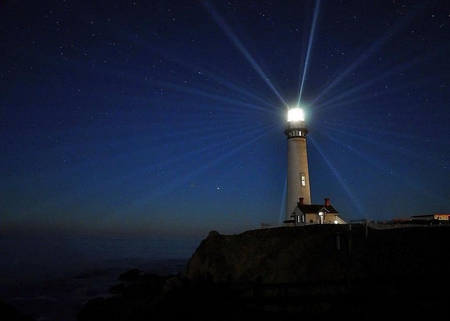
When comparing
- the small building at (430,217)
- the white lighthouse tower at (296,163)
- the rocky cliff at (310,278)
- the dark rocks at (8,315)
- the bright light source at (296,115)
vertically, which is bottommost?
the dark rocks at (8,315)

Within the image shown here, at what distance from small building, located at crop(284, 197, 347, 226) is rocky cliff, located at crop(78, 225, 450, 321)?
309 inches

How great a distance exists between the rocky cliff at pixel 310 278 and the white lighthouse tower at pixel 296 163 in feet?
35.1

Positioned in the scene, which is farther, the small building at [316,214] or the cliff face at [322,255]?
the small building at [316,214]

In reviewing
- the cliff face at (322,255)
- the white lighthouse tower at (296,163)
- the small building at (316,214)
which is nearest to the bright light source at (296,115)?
the white lighthouse tower at (296,163)

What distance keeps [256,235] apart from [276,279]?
4632 mm

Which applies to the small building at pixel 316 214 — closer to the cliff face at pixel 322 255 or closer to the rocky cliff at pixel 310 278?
the cliff face at pixel 322 255

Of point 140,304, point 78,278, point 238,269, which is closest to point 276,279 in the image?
point 238,269

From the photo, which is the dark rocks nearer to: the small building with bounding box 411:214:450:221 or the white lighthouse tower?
the white lighthouse tower

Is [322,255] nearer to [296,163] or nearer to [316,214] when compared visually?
[316,214]

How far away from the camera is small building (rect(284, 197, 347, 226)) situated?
1357 inches

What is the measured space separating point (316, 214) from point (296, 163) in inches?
252

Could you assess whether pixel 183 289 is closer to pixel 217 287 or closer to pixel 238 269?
pixel 217 287

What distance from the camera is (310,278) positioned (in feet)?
74.6

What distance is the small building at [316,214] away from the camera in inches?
1357
